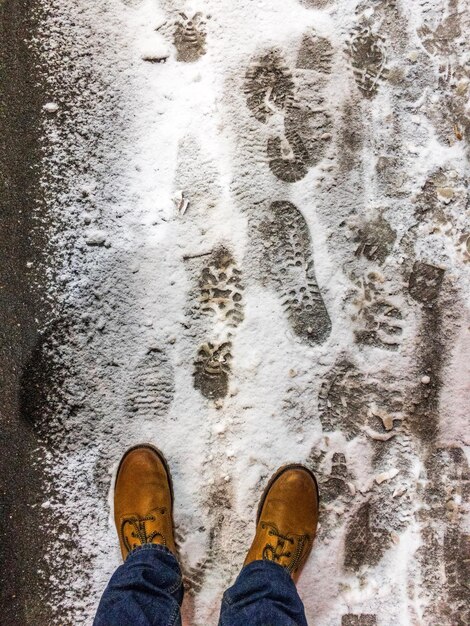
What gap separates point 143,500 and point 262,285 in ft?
2.07

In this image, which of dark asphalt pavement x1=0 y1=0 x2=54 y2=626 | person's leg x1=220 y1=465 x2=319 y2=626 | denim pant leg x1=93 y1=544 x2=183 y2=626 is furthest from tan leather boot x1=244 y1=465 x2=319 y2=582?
dark asphalt pavement x1=0 y1=0 x2=54 y2=626

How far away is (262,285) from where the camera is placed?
4.06 ft

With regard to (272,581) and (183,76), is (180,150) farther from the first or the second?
(272,581)

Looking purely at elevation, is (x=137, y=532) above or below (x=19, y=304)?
below

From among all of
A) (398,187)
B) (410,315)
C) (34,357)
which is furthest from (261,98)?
(34,357)

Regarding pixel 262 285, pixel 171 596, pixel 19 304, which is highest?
pixel 262 285

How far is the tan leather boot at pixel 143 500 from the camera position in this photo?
119 cm

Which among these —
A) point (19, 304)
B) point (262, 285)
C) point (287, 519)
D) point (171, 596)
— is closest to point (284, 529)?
point (287, 519)

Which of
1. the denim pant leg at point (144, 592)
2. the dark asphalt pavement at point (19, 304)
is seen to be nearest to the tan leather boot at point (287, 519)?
the denim pant leg at point (144, 592)

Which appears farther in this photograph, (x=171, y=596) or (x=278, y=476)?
(x=278, y=476)

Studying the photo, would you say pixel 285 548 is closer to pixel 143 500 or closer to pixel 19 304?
pixel 143 500

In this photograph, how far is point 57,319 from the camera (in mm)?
1236

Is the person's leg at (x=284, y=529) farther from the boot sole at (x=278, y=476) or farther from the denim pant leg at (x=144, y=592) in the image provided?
the denim pant leg at (x=144, y=592)

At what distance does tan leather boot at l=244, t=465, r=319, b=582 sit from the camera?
3.91 ft
